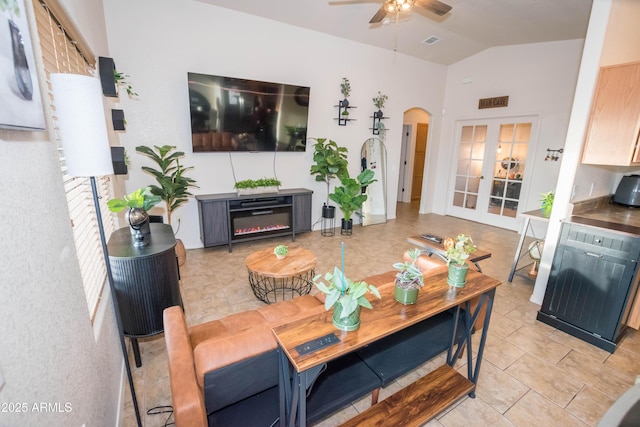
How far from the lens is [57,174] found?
3.61 ft

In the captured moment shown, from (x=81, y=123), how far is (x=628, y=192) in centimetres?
489

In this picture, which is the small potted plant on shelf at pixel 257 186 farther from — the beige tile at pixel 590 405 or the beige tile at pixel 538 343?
the beige tile at pixel 590 405

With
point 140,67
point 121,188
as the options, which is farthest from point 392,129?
point 121,188

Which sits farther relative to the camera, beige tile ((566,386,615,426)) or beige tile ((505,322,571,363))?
beige tile ((505,322,571,363))

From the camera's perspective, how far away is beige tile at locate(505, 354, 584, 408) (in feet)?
6.38

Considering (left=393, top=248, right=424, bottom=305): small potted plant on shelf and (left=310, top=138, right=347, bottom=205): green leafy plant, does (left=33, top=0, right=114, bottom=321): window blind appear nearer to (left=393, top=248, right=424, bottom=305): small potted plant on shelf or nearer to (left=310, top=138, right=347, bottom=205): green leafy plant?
(left=393, top=248, right=424, bottom=305): small potted plant on shelf

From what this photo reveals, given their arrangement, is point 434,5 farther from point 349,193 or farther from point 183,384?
point 183,384

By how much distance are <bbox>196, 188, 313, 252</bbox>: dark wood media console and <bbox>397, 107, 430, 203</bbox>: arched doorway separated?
13.1ft

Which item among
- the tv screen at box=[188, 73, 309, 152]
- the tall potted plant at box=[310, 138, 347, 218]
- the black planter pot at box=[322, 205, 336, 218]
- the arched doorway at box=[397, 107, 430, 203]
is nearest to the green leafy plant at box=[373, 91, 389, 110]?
the tall potted plant at box=[310, 138, 347, 218]

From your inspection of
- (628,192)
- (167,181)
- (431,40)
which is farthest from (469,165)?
(167,181)

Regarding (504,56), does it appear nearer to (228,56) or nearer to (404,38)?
(404,38)

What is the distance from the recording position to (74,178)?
1702 mm

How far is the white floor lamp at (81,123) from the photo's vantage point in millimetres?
1103

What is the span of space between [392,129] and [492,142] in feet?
6.72
